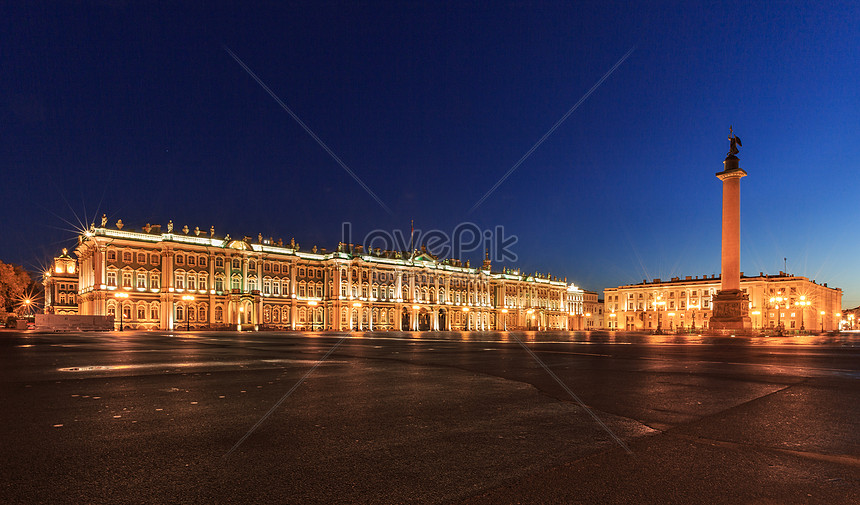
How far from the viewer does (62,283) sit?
85188mm

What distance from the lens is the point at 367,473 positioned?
4.23 m

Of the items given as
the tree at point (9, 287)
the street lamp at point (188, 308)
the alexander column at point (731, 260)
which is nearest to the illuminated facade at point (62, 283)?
the tree at point (9, 287)

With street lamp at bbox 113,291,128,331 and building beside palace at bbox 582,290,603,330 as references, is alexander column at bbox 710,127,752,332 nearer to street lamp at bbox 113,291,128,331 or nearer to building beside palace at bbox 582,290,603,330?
street lamp at bbox 113,291,128,331

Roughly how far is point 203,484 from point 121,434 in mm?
2370

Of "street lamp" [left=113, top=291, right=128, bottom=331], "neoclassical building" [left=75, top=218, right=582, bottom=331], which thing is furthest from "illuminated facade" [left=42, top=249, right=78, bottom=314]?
"street lamp" [left=113, top=291, right=128, bottom=331]

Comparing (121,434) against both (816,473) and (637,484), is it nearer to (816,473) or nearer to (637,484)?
(637,484)

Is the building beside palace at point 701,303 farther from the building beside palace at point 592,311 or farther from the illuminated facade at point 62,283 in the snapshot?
the illuminated facade at point 62,283

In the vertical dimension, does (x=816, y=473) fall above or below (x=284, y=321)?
above

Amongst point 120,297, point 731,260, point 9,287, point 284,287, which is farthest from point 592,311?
point 9,287

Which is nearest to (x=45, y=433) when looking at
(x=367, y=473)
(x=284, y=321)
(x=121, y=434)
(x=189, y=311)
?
(x=121, y=434)

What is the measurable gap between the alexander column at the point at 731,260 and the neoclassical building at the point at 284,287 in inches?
2403

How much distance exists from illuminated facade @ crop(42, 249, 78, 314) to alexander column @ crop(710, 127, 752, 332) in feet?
296

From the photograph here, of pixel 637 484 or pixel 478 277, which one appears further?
pixel 478 277

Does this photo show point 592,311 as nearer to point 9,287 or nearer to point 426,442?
point 9,287
